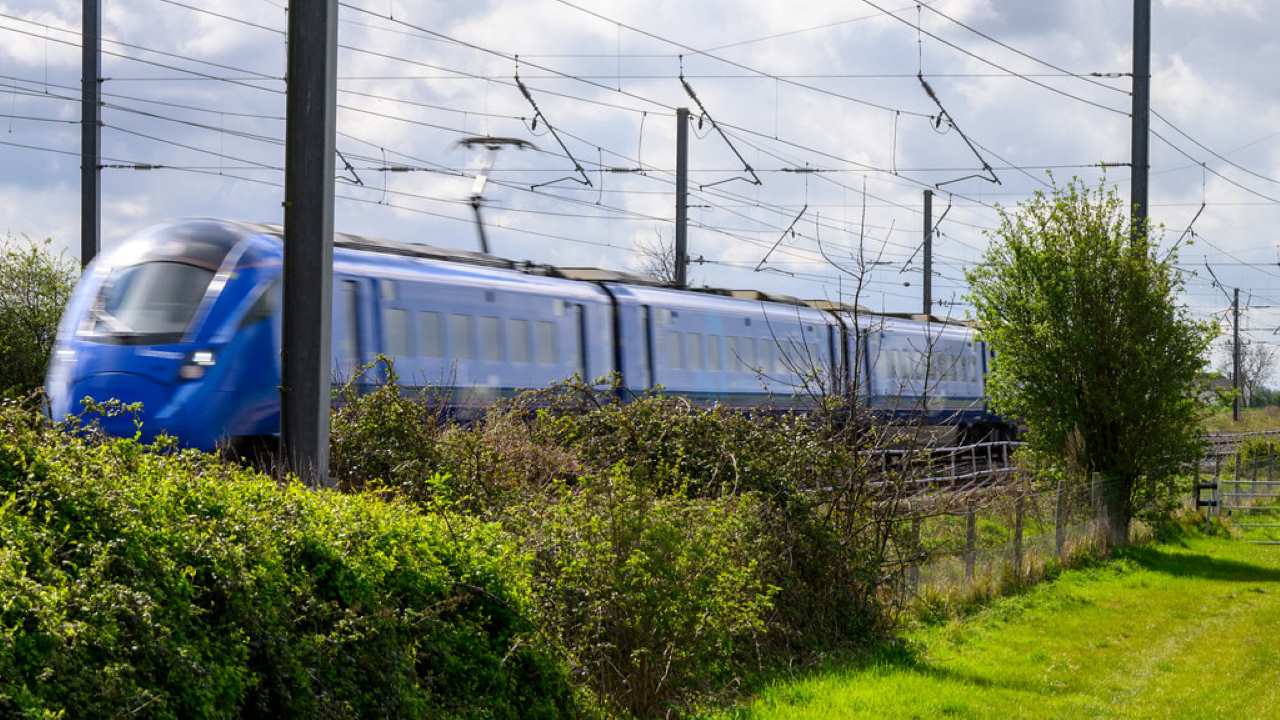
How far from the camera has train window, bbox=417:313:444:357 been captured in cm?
1831

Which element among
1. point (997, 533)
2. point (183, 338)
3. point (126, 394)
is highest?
point (183, 338)

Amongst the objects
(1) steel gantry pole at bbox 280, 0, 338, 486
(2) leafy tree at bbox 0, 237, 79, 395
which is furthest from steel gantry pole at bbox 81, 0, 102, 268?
(1) steel gantry pole at bbox 280, 0, 338, 486

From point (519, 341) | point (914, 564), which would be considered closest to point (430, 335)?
point (519, 341)

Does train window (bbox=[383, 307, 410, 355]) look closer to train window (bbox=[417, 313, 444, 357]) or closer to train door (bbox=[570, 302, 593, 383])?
train window (bbox=[417, 313, 444, 357])

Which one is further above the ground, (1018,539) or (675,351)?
(675,351)

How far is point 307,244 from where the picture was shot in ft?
31.3

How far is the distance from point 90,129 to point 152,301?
276 inches

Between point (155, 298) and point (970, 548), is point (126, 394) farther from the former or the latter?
point (970, 548)

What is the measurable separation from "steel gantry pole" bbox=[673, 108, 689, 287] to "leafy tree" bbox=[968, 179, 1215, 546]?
8117 mm

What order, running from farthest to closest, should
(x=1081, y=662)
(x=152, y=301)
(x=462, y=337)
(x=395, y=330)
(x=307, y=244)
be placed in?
(x=462, y=337) < (x=395, y=330) < (x=152, y=301) < (x=1081, y=662) < (x=307, y=244)

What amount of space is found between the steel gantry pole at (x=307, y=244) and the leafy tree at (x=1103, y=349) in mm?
15116

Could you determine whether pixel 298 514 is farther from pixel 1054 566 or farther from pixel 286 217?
pixel 1054 566

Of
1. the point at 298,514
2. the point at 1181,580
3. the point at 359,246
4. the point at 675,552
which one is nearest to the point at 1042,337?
the point at 1181,580

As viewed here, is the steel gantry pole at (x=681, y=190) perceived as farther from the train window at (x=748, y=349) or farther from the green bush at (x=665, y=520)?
the green bush at (x=665, y=520)
